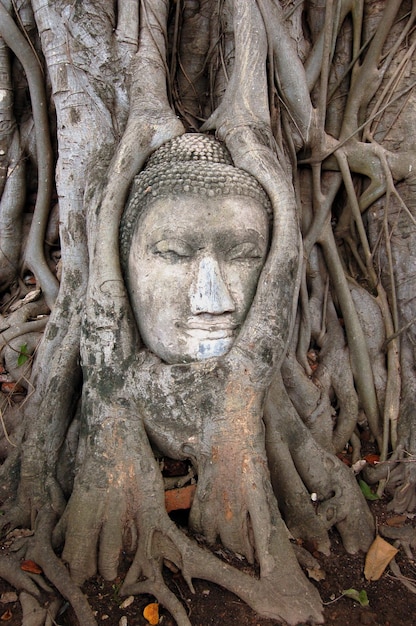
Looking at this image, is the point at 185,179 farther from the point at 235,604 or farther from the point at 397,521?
the point at 397,521

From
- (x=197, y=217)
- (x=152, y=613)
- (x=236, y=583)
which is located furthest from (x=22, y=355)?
(x=236, y=583)

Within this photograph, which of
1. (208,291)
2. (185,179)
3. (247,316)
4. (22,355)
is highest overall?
(185,179)

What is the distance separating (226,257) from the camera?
245 centimetres

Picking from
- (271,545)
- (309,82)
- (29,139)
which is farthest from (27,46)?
(271,545)

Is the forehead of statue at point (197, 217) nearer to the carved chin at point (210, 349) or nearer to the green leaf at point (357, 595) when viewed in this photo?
the carved chin at point (210, 349)

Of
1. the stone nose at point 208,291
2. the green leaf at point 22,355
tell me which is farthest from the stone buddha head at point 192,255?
the green leaf at point 22,355

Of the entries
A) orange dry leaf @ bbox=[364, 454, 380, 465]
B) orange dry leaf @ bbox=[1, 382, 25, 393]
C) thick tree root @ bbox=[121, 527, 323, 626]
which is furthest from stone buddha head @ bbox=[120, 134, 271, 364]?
orange dry leaf @ bbox=[364, 454, 380, 465]

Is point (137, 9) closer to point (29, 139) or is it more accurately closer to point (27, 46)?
point (27, 46)

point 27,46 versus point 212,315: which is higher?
point 27,46

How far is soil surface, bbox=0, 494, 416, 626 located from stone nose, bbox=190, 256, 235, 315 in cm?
106

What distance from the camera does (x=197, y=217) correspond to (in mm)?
2381

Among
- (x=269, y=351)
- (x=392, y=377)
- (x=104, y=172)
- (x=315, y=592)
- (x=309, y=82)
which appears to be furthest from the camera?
(x=309, y=82)

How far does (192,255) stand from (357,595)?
1.63 m

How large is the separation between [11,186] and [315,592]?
295cm
